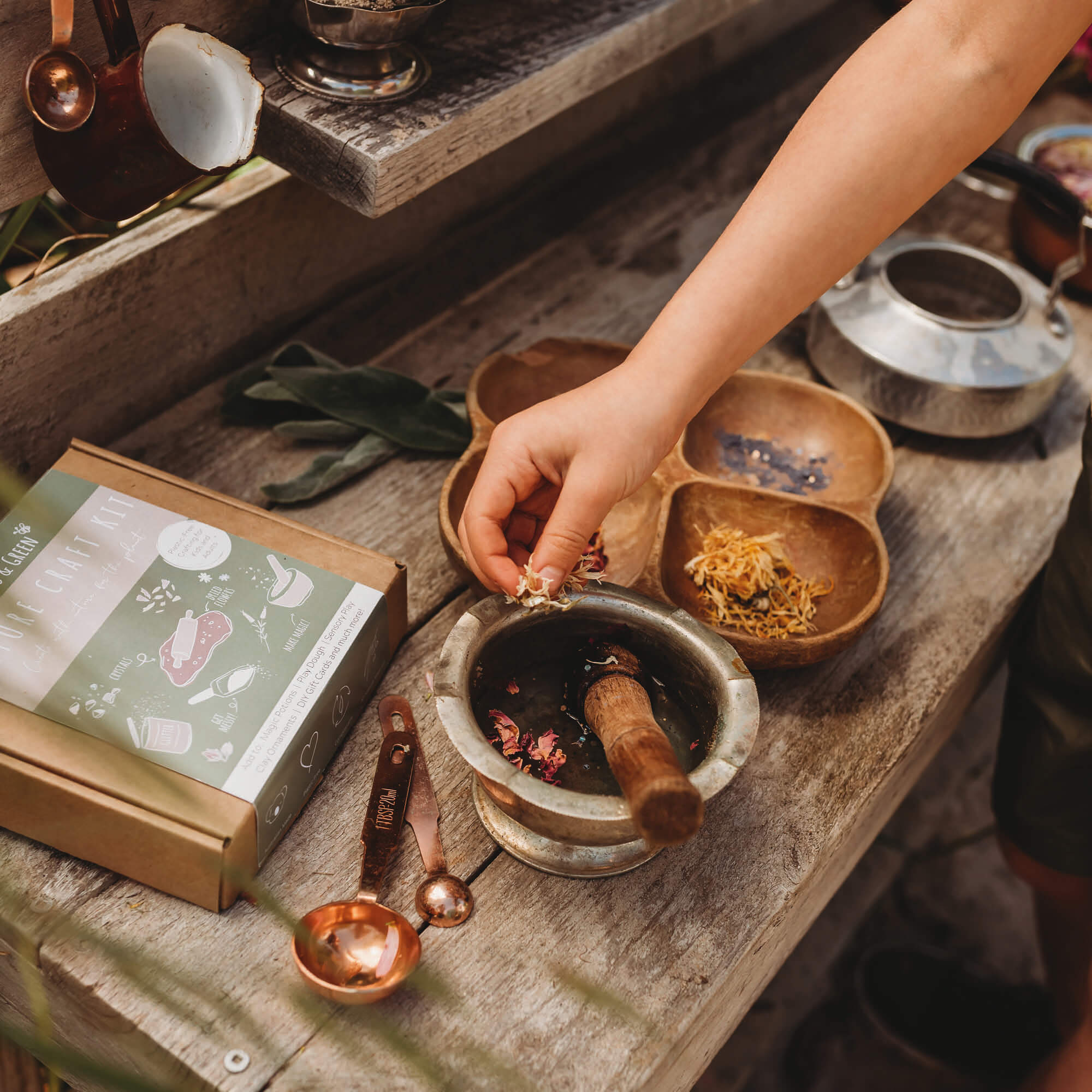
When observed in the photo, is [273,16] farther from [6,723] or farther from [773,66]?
[773,66]

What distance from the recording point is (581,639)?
40.0 inches

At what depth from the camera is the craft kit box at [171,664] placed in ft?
2.74

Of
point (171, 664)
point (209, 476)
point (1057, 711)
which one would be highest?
point (171, 664)

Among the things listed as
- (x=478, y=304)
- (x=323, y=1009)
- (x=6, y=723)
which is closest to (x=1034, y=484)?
(x=478, y=304)

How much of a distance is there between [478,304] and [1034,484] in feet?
3.04

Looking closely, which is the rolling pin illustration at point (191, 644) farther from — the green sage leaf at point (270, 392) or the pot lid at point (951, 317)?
the pot lid at point (951, 317)

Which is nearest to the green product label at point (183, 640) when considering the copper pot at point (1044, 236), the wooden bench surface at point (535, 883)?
the wooden bench surface at point (535, 883)

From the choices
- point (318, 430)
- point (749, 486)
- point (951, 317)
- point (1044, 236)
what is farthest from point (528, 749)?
point (1044, 236)

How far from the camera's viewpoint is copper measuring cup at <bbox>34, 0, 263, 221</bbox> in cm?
99

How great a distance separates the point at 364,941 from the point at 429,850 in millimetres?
115

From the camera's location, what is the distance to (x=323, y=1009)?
845mm

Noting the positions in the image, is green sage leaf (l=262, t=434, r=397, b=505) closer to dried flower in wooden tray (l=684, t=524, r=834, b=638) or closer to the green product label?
the green product label

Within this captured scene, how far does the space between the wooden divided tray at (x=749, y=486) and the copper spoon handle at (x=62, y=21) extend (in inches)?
22.2

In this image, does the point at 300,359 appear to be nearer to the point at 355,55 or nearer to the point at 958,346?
the point at 355,55
